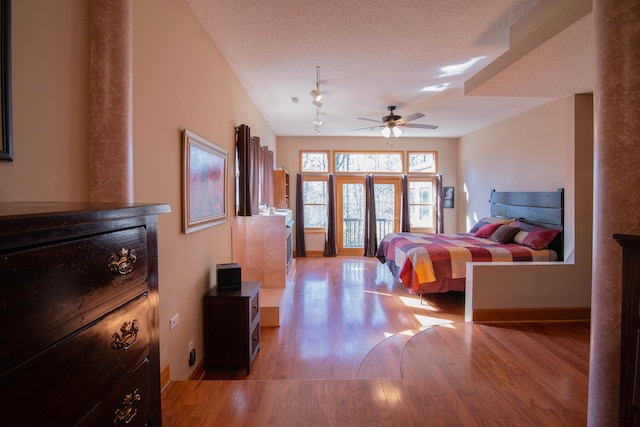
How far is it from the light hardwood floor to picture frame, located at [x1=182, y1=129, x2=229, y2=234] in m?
1.19

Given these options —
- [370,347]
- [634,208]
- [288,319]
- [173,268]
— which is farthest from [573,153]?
[173,268]

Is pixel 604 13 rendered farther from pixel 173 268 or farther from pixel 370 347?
pixel 370 347

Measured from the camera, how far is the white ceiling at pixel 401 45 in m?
2.50

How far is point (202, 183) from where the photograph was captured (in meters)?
2.77

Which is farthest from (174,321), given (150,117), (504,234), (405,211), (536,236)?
(405,211)

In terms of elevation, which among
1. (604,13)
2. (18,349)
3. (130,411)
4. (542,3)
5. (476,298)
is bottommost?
(476,298)

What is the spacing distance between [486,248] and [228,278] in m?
3.45

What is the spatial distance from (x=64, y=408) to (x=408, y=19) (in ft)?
10.1

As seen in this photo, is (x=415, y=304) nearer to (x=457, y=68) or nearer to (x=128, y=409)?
(x=457, y=68)

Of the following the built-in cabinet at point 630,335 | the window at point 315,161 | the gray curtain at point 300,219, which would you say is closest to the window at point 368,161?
the window at point 315,161

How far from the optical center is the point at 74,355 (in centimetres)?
64

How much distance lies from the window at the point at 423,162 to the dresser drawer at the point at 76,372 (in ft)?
25.9

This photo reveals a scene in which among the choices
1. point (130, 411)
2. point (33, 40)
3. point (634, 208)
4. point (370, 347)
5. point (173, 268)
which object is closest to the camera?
point (130, 411)

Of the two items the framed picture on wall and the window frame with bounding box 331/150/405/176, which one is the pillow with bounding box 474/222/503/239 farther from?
A: the window frame with bounding box 331/150/405/176
